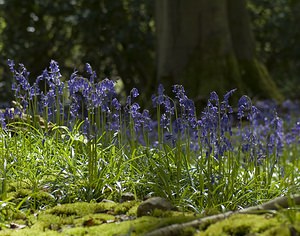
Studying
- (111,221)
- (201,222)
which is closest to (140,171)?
(111,221)

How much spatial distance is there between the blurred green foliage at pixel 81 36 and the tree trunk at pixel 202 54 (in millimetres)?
2430

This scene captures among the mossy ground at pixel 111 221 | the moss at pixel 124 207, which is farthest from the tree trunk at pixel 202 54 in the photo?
the mossy ground at pixel 111 221

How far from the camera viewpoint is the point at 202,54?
425 inches

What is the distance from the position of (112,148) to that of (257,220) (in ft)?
6.09

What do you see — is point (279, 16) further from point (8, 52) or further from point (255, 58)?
point (8, 52)

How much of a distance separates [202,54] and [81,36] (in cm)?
438

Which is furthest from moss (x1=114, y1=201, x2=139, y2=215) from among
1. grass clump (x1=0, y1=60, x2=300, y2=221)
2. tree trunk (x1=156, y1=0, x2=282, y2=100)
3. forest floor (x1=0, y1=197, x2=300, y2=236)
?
tree trunk (x1=156, y1=0, x2=282, y2=100)

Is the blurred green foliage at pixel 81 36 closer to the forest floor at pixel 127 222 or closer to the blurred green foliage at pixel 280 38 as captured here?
the blurred green foliage at pixel 280 38

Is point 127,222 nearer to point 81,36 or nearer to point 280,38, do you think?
point 81,36

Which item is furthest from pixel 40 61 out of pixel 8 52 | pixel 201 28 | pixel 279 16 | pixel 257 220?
pixel 257 220

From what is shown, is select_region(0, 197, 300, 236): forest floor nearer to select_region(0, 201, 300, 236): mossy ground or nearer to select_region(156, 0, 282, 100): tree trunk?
select_region(0, 201, 300, 236): mossy ground

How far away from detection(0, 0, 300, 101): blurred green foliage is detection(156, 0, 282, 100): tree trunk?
2.43 metres

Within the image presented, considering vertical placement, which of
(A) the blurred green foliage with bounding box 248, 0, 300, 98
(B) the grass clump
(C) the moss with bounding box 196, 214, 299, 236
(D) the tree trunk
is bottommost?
(C) the moss with bounding box 196, 214, 299, 236

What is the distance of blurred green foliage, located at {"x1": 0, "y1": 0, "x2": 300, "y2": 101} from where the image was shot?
45.0 ft
